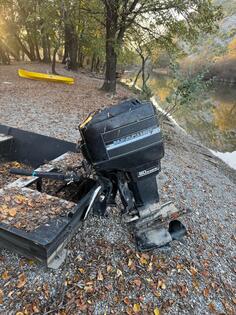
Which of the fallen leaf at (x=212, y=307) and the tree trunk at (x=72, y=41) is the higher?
the tree trunk at (x=72, y=41)

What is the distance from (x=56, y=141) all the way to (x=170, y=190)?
199cm

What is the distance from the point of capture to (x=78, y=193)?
2.70 m

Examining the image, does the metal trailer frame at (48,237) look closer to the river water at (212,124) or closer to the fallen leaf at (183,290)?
the fallen leaf at (183,290)

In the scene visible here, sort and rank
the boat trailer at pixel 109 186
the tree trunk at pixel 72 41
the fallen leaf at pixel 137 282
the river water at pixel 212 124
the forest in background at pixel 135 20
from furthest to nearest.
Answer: the tree trunk at pixel 72 41 → the river water at pixel 212 124 → the forest in background at pixel 135 20 → the fallen leaf at pixel 137 282 → the boat trailer at pixel 109 186

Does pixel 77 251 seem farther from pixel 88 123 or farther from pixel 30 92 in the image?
pixel 30 92

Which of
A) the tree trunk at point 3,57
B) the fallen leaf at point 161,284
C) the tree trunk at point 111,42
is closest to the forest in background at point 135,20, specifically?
the tree trunk at point 111,42

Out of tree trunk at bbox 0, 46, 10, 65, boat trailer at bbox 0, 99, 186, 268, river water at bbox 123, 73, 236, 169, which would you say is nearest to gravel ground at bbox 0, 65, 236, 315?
boat trailer at bbox 0, 99, 186, 268

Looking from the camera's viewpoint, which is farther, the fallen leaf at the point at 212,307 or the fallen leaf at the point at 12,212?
the fallen leaf at the point at 212,307

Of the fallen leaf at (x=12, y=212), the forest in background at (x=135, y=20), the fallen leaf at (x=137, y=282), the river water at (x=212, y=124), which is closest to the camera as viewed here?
the fallen leaf at (x=12, y=212)

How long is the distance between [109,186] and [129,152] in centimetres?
37

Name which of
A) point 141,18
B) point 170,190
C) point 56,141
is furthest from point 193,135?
point 56,141

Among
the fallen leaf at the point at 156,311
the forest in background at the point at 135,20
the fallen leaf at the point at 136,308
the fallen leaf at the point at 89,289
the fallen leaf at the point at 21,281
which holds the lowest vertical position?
the fallen leaf at the point at 156,311

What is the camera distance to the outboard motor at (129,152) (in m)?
2.17

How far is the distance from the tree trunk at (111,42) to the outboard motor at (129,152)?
7.69 metres
